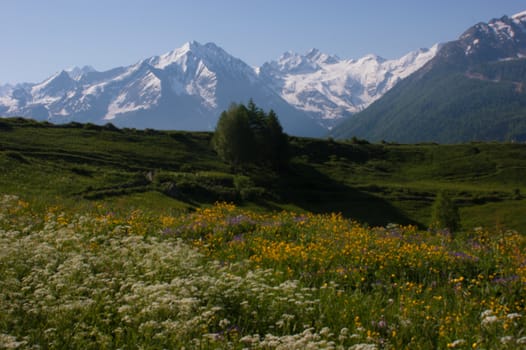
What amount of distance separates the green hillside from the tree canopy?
9.72 ft

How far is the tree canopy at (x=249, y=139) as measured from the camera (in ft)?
307

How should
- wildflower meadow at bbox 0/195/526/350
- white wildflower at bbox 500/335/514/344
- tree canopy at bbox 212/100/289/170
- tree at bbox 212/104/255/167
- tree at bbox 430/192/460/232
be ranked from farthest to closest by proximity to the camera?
tree canopy at bbox 212/100/289/170 → tree at bbox 212/104/255/167 → tree at bbox 430/192/460/232 → wildflower meadow at bbox 0/195/526/350 → white wildflower at bbox 500/335/514/344

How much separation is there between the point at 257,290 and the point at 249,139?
281ft

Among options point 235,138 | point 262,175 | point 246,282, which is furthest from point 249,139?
point 246,282

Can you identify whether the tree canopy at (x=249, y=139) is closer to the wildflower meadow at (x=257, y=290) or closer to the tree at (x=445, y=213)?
the tree at (x=445, y=213)

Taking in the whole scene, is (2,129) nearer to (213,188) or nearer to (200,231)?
(213,188)

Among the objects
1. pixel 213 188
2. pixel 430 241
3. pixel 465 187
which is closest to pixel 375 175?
pixel 465 187

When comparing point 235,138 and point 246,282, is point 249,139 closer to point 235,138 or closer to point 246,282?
point 235,138

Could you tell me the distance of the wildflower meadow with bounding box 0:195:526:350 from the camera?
283 inches

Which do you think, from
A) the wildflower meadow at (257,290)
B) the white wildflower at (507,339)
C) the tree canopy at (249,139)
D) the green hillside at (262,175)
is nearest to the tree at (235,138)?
the tree canopy at (249,139)

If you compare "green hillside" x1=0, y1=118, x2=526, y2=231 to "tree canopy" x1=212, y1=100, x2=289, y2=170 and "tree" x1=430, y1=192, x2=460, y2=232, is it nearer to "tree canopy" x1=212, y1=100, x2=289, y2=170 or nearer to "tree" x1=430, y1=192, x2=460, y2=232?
"tree canopy" x1=212, y1=100, x2=289, y2=170

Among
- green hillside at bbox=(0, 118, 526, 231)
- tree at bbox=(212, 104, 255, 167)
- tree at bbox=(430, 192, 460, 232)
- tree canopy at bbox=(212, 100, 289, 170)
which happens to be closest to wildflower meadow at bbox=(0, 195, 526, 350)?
green hillside at bbox=(0, 118, 526, 231)

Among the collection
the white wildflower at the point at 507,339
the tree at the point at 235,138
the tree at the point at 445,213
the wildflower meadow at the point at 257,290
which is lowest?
the tree at the point at 445,213

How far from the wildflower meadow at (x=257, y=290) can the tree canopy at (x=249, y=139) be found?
256 ft
